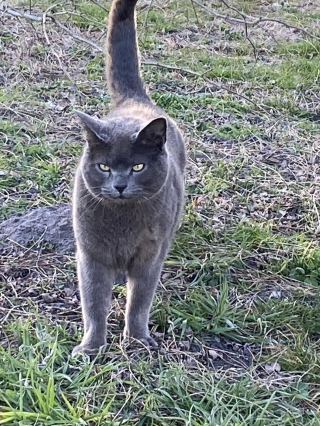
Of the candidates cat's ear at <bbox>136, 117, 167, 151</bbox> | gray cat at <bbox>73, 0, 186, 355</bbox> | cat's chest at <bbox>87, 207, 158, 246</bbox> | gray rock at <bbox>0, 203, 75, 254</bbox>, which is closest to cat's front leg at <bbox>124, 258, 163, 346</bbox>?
gray cat at <bbox>73, 0, 186, 355</bbox>

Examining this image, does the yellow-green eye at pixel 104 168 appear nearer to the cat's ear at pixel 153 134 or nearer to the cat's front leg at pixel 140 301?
the cat's ear at pixel 153 134

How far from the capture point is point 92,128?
2.40 m

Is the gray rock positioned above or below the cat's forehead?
below

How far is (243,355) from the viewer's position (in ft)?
8.80

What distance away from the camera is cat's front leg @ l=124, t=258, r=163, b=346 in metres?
2.63

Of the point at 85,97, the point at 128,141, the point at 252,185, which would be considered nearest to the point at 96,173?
the point at 128,141

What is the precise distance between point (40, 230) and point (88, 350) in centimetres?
94

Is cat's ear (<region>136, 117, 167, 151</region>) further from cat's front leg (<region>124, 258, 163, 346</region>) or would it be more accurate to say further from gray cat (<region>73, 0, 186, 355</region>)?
cat's front leg (<region>124, 258, 163, 346</region>)

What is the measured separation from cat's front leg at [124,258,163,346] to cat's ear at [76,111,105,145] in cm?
53

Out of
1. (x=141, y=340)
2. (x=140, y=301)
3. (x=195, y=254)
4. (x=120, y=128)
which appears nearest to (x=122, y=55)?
(x=120, y=128)

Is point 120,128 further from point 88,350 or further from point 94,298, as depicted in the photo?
point 88,350

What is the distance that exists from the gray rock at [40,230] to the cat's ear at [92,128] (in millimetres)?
907

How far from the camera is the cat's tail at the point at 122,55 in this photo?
10.7 ft

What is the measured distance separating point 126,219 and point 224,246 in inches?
38.0
